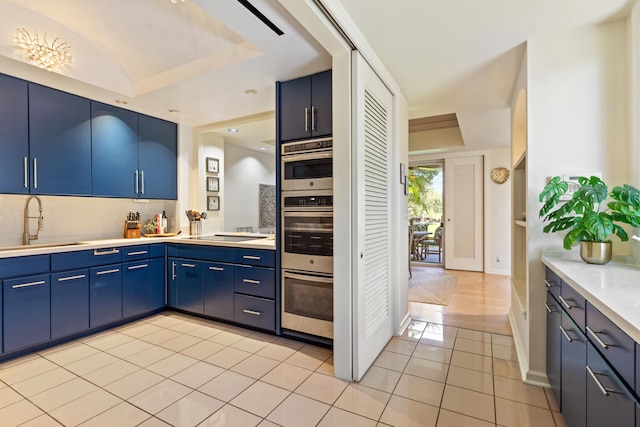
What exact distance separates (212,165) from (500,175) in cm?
505

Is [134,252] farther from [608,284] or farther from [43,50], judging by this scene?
[608,284]

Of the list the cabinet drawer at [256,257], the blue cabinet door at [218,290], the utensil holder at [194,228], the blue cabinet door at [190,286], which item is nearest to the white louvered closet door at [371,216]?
the cabinet drawer at [256,257]

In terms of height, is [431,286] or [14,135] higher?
[14,135]

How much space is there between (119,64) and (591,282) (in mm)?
3890

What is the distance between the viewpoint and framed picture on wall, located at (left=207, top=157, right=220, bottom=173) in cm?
432

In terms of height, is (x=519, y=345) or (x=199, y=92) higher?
(x=199, y=92)

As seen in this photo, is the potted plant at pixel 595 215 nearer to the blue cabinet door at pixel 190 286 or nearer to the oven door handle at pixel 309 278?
the oven door handle at pixel 309 278

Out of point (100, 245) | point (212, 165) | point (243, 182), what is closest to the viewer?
point (100, 245)

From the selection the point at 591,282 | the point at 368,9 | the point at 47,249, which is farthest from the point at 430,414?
the point at 47,249

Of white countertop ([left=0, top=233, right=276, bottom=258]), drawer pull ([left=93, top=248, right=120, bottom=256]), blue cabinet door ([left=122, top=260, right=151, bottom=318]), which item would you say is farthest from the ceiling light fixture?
blue cabinet door ([left=122, top=260, right=151, bottom=318])

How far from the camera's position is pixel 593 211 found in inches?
69.5

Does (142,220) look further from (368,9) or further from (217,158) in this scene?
(368,9)

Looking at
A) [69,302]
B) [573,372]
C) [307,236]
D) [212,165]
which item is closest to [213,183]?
[212,165]

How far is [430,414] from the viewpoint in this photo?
1.78m
